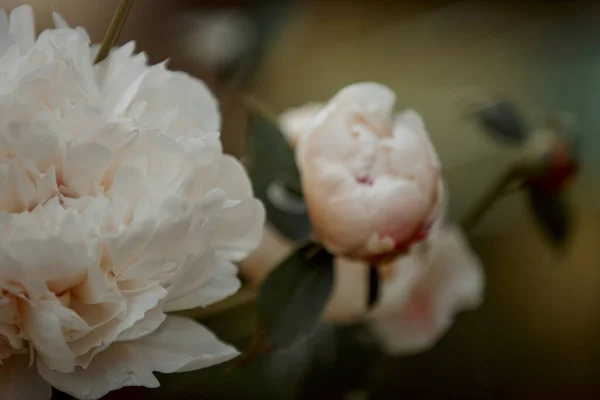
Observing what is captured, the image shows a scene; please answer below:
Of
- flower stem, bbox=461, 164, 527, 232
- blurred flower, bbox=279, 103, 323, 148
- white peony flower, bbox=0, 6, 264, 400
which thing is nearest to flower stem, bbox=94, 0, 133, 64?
white peony flower, bbox=0, 6, 264, 400

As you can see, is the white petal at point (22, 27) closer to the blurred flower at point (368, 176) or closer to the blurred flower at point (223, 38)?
the blurred flower at point (368, 176)

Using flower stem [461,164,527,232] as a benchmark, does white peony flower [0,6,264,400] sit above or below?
above

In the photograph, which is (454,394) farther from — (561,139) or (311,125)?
(311,125)

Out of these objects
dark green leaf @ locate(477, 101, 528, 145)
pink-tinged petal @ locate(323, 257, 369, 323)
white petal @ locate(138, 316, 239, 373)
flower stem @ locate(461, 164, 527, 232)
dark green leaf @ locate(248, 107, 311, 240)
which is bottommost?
pink-tinged petal @ locate(323, 257, 369, 323)

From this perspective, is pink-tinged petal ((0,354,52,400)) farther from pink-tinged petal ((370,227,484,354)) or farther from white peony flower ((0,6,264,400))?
pink-tinged petal ((370,227,484,354))

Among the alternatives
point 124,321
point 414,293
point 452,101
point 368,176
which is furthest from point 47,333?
point 452,101

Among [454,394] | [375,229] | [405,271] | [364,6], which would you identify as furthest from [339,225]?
[364,6]
